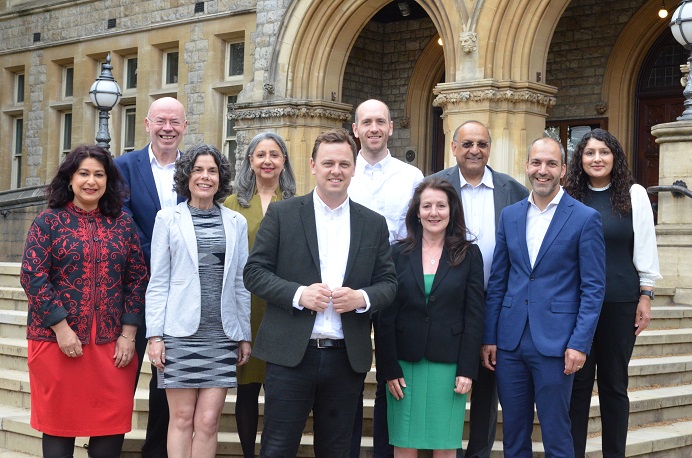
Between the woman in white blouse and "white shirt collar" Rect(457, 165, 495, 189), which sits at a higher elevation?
"white shirt collar" Rect(457, 165, 495, 189)

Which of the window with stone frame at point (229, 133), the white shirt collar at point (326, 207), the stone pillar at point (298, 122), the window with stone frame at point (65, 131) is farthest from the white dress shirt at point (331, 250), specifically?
the window with stone frame at point (65, 131)

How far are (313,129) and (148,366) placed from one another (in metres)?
8.26

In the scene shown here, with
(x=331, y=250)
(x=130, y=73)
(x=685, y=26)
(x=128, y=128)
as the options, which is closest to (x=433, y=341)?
(x=331, y=250)

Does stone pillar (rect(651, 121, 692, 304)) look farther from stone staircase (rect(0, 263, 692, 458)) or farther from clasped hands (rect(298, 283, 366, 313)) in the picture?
clasped hands (rect(298, 283, 366, 313))

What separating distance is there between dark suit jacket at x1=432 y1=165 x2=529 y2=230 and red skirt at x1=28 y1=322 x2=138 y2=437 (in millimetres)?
1845

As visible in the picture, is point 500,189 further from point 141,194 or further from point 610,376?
point 141,194

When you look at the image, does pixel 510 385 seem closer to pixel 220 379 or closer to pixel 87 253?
pixel 220 379

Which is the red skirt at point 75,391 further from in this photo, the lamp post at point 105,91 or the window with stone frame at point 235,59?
the window with stone frame at point 235,59

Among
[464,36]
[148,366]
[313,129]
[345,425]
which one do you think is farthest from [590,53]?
[345,425]

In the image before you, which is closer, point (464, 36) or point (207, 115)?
point (464, 36)

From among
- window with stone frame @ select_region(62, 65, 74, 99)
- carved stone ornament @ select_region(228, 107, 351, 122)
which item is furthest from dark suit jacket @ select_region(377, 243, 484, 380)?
window with stone frame @ select_region(62, 65, 74, 99)

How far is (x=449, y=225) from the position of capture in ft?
14.6

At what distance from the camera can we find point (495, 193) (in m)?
4.86

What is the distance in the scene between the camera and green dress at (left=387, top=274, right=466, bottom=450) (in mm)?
4293
